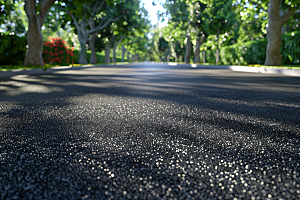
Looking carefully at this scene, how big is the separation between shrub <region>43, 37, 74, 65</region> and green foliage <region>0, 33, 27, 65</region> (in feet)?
9.52

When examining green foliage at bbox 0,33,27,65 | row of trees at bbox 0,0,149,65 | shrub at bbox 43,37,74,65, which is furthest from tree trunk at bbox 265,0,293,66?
green foliage at bbox 0,33,27,65

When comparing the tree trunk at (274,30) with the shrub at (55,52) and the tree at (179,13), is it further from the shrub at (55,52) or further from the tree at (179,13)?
the shrub at (55,52)

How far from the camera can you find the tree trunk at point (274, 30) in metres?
16.0

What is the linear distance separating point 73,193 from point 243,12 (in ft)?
70.2

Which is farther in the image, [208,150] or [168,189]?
[208,150]

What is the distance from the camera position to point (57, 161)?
5.67 ft

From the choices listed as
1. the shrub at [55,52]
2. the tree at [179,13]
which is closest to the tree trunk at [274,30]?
the tree at [179,13]

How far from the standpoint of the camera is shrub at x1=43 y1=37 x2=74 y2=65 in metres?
21.6

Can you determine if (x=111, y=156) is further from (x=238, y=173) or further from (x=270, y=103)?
(x=270, y=103)

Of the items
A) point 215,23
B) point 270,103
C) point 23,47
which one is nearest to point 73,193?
point 270,103

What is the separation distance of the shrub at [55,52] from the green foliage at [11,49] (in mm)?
2900

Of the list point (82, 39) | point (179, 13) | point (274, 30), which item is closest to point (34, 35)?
point (82, 39)

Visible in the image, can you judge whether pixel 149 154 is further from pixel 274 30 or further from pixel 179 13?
pixel 179 13

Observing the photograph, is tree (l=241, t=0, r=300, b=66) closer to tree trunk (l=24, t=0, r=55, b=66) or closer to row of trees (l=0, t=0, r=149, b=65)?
row of trees (l=0, t=0, r=149, b=65)
